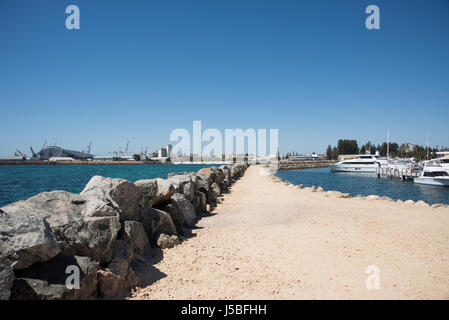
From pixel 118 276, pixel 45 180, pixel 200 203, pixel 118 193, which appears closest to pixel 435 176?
pixel 200 203

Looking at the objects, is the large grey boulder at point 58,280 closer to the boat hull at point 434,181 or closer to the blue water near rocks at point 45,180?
the blue water near rocks at point 45,180

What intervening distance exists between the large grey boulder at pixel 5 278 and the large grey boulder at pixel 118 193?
2100 mm

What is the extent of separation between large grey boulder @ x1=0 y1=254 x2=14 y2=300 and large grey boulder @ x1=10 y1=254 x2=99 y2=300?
0.67 feet

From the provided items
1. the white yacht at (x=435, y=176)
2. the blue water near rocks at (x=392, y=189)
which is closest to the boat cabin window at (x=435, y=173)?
the white yacht at (x=435, y=176)

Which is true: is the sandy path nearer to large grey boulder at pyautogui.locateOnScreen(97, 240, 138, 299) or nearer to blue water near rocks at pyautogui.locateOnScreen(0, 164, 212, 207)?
large grey boulder at pyautogui.locateOnScreen(97, 240, 138, 299)

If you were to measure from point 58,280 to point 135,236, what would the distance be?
81.3 inches

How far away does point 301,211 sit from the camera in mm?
10898

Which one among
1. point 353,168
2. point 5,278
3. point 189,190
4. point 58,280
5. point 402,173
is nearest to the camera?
point 5,278

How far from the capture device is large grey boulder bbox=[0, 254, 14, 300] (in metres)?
2.82

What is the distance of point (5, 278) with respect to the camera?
285 cm

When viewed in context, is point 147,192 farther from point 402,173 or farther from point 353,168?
point 353,168

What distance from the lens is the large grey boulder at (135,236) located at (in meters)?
5.22

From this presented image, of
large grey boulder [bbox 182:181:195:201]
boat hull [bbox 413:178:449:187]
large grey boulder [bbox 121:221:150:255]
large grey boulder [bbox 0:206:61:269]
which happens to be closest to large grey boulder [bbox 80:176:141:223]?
large grey boulder [bbox 121:221:150:255]

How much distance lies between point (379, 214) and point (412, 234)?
2.74 meters
